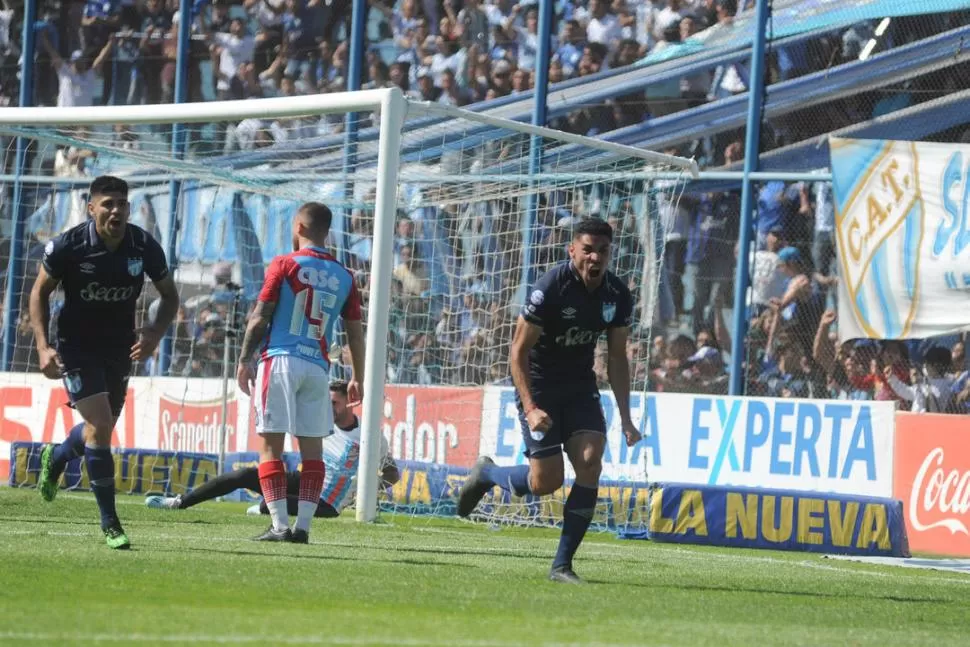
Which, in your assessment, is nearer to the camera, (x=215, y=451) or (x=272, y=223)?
(x=215, y=451)

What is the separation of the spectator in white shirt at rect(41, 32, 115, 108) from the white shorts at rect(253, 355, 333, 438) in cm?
1651

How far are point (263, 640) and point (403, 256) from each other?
45.2 feet

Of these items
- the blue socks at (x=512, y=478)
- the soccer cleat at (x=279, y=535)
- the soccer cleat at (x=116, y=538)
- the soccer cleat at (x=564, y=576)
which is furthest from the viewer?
the blue socks at (x=512, y=478)

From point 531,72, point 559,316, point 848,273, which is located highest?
point 531,72

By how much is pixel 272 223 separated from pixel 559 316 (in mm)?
12564

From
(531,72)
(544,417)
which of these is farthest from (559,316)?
(531,72)

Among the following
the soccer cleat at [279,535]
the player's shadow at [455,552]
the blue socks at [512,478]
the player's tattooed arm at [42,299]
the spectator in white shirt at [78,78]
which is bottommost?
the player's shadow at [455,552]

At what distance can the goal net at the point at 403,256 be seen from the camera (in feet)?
52.1

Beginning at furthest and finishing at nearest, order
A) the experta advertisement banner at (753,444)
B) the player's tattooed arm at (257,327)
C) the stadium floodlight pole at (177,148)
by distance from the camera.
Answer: the stadium floodlight pole at (177,148), the experta advertisement banner at (753,444), the player's tattooed arm at (257,327)

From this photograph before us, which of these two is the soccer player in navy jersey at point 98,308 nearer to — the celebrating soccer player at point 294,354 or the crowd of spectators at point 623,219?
the celebrating soccer player at point 294,354

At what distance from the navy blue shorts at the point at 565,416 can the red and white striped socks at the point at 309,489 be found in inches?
75.0

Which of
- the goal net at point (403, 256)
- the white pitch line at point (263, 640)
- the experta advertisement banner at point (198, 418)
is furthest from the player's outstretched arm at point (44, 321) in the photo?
the experta advertisement banner at point (198, 418)

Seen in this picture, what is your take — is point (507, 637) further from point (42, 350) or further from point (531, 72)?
point (531, 72)

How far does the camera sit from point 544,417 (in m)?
8.90
